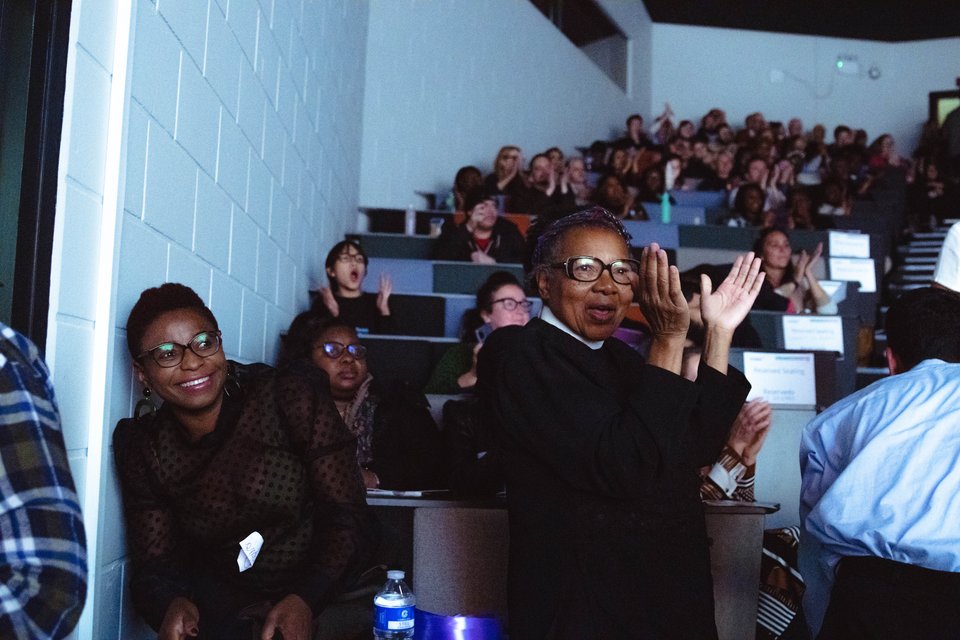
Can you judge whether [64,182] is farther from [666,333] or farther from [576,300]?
[666,333]

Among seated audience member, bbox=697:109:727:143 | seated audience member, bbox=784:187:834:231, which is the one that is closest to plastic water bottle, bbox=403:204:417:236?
seated audience member, bbox=784:187:834:231

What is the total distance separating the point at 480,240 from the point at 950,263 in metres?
3.20

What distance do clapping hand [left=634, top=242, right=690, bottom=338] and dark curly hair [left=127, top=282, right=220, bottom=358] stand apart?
2.87 feet

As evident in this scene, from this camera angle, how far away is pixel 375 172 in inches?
234

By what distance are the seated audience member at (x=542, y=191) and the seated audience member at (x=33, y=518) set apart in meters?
6.01

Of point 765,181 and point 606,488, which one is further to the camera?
point 765,181

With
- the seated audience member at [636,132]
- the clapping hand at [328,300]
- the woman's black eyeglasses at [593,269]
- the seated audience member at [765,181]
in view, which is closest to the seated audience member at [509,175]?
the seated audience member at [765,181]

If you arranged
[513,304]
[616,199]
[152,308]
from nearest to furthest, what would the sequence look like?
[152,308], [513,304], [616,199]

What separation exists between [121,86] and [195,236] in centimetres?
58

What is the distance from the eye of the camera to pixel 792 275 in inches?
199

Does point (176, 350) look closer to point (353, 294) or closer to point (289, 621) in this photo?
point (289, 621)

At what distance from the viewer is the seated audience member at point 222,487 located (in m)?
1.70

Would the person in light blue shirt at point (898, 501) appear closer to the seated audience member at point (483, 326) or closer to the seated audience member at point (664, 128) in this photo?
the seated audience member at point (483, 326)

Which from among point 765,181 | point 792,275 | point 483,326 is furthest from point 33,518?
point 765,181
